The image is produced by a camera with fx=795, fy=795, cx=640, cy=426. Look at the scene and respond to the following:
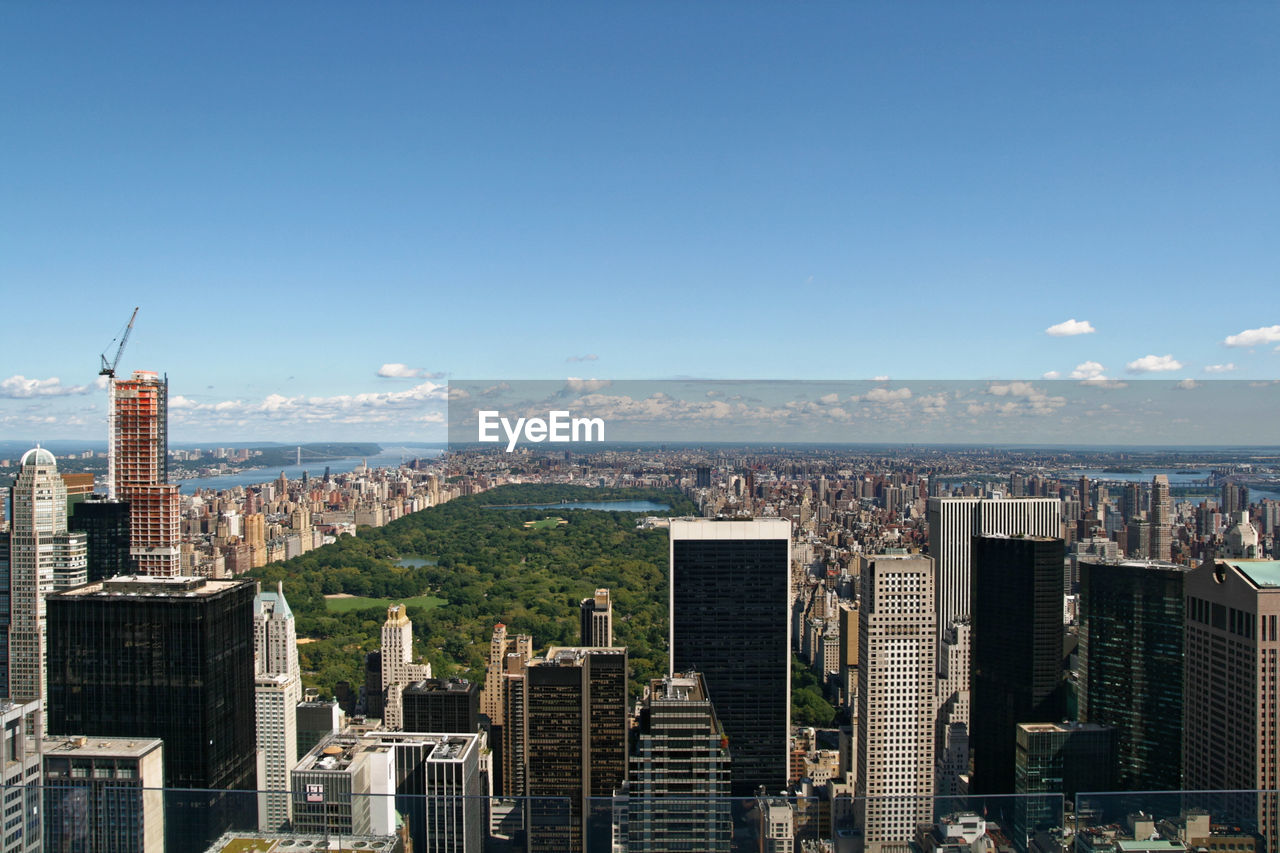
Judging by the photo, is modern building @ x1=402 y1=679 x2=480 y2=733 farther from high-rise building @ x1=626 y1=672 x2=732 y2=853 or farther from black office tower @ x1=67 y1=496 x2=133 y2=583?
black office tower @ x1=67 y1=496 x2=133 y2=583

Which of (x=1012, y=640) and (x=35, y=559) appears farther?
(x=35, y=559)

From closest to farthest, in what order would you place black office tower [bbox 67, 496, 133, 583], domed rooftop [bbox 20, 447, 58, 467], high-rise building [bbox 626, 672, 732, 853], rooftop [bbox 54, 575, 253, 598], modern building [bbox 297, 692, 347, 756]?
1. high-rise building [bbox 626, 672, 732, 853]
2. rooftop [bbox 54, 575, 253, 598]
3. modern building [bbox 297, 692, 347, 756]
4. domed rooftop [bbox 20, 447, 58, 467]
5. black office tower [bbox 67, 496, 133, 583]

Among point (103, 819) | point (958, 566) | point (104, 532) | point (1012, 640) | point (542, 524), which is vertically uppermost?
point (542, 524)

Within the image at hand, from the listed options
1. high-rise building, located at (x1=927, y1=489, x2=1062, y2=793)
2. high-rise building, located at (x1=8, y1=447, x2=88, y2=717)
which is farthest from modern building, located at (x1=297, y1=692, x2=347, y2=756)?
high-rise building, located at (x1=927, y1=489, x2=1062, y2=793)

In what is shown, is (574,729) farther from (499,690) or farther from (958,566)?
(958,566)

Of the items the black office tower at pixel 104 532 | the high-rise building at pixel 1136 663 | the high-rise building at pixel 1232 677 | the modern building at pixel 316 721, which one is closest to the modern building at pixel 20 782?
the modern building at pixel 316 721

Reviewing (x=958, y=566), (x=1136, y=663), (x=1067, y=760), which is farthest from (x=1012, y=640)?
(x=1067, y=760)
